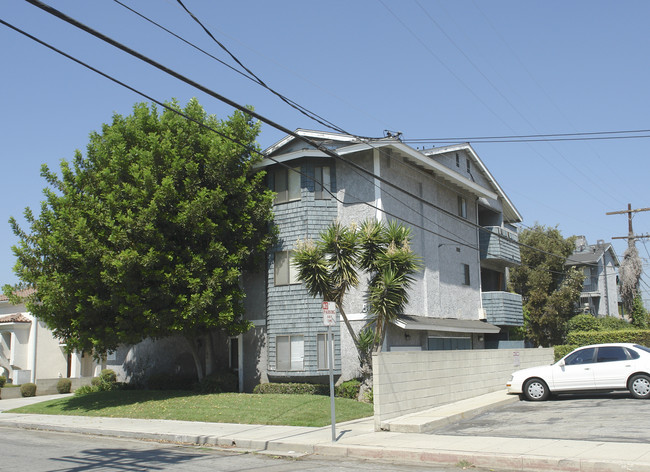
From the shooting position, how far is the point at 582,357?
58.3 ft

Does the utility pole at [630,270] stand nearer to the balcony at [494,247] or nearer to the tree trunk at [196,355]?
the balcony at [494,247]

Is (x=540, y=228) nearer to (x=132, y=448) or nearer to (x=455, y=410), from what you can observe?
(x=455, y=410)

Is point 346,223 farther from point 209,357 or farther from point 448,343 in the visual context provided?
point 209,357

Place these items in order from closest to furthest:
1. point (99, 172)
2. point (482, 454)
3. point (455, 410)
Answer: point (482, 454) < point (455, 410) < point (99, 172)

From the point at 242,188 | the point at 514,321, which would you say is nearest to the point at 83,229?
the point at 242,188

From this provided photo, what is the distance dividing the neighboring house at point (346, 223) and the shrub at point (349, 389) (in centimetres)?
83

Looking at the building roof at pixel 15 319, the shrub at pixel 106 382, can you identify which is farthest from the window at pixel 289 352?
the building roof at pixel 15 319

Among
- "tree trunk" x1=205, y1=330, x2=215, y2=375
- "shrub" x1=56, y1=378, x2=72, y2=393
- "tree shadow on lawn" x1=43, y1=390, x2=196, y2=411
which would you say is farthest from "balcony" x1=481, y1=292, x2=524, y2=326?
"shrub" x1=56, y1=378, x2=72, y2=393

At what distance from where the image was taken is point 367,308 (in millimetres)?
21422

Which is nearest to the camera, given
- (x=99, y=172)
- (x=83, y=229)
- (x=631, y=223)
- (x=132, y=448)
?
(x=132, y=448)

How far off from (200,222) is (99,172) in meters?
4.14

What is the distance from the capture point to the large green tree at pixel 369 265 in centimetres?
1880

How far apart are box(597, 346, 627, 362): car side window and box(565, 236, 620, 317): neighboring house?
3726 centimetres

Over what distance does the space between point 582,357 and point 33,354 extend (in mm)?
28576
